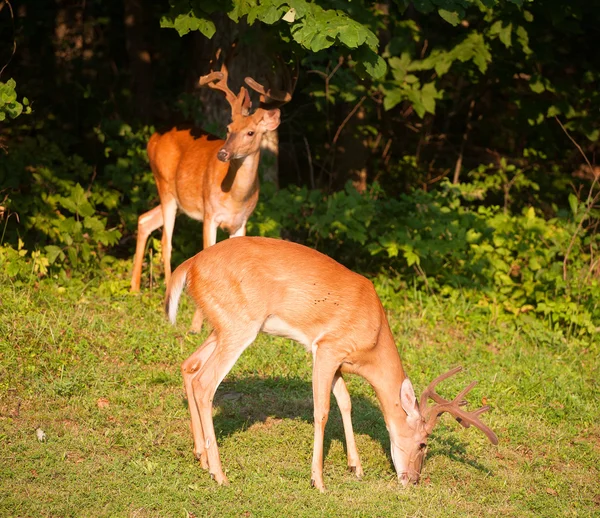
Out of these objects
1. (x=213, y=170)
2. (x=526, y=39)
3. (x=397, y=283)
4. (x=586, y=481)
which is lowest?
(x=397, y=283)

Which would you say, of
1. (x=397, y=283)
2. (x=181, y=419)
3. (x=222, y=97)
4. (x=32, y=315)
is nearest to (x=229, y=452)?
(x=181, y=419)

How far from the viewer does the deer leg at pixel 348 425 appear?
5.47 metres

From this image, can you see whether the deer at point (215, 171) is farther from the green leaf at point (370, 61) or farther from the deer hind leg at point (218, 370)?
the deer hind leg at point (218, 370)

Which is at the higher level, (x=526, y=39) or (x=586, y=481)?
(x=526, y=39)

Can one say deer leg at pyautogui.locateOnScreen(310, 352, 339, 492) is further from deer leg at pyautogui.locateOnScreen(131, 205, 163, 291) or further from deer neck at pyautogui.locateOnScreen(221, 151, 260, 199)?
deer leg at pyautogui.locateOnScreen(131, 205, 163, 291)

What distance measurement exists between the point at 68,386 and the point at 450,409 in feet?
8.37

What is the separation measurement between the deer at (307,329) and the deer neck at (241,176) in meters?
2.55

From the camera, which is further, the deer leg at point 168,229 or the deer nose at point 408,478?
the deer leg at point 168,229

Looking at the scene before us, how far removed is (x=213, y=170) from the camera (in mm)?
8141

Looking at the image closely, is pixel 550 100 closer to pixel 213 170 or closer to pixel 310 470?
pixel 213 170

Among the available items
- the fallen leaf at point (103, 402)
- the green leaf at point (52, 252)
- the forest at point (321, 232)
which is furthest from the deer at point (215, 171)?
the fallen leaf at point (103, 402)

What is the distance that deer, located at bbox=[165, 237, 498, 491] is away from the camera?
5168 mm

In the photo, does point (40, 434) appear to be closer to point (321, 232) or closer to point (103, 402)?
point (103, 402)

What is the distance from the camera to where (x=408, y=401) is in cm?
527
